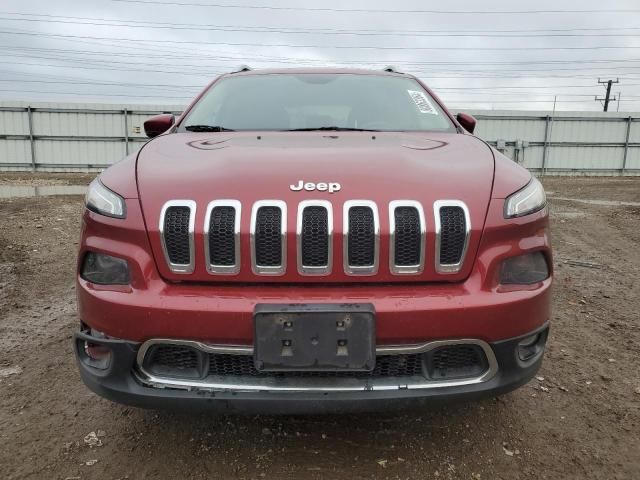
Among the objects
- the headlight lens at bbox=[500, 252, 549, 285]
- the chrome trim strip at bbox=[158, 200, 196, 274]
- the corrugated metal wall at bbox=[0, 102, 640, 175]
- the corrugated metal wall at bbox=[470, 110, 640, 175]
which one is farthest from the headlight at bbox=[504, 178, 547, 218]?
the corrugated metal wall at bbox=[470, 110, 640, 175]

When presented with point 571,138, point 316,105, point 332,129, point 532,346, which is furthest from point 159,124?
point 571,138

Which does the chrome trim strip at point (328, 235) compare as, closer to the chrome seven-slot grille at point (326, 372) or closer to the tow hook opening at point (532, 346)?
the chrome seven-slot grille at point (326, 372)

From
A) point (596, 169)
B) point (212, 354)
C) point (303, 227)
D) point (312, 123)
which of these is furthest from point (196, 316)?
point (596, 169)

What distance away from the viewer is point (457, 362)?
1794 mm

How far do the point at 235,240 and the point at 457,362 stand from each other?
0.89 meters

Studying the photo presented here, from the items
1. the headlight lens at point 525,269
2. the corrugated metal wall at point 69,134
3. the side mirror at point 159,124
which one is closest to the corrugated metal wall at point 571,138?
the corrugated metal wall at point 69,134

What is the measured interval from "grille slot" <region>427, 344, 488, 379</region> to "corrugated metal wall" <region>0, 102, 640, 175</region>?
54.2 ft

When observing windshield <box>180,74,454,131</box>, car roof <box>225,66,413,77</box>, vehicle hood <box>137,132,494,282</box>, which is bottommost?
vehicle hood <box>137,132,494,282</box>

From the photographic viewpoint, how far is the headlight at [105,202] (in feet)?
6.02

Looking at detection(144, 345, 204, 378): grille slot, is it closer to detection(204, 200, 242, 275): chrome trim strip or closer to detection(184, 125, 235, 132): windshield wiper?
detection(204, 200, 242, 275): chrome trim strip

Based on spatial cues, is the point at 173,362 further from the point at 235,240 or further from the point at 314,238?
the point at 314,238

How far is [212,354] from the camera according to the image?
1732 millimetres

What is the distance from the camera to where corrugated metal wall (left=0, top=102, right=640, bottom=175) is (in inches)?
728

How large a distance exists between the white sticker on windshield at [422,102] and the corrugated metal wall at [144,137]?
15063 mm
